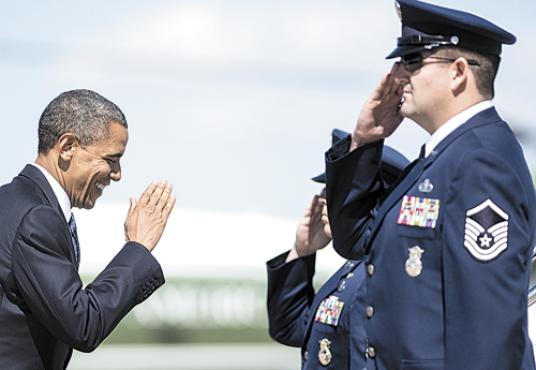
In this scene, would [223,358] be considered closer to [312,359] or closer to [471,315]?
[312,359]

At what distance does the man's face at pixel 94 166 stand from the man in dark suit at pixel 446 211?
1.84 feet

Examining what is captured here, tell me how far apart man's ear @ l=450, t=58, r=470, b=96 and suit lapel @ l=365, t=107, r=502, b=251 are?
0.07 metres

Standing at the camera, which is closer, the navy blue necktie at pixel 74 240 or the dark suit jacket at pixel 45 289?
the dark suit jacket at pixel 45 289

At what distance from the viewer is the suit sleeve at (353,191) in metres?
2.75

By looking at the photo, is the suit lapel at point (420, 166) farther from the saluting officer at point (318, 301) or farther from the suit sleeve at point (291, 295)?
the suit sleeve at point (291, 295)

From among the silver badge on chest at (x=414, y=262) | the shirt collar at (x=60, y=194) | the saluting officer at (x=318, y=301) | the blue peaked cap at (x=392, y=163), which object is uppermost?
the blue peaked cap at (x=392, y=163)

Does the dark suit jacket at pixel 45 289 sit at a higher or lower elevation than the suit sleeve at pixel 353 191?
lower

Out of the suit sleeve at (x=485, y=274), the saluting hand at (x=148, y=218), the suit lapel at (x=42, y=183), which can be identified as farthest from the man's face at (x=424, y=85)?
the suit lapel at (x=42, y=183)

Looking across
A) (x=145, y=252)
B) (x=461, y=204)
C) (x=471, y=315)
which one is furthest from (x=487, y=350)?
(x=145, y=252)

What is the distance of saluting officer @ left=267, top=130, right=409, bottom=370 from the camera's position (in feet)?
9.76

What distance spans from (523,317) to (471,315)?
113 millimetres

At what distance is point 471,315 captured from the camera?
2.38m

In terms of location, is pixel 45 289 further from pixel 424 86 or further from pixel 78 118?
pixel 424 86

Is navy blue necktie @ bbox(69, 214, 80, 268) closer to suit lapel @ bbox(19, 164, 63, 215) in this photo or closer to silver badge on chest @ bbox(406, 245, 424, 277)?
suit lapel @ bbox(19, 164, 63, 215)
